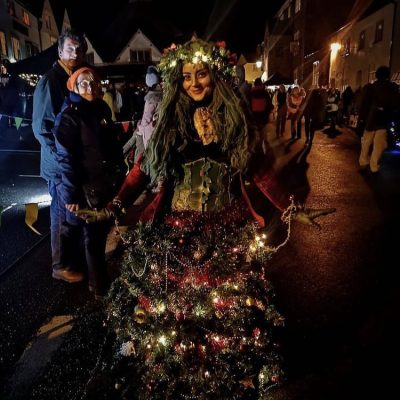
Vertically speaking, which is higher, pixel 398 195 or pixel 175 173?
pixel 175 173

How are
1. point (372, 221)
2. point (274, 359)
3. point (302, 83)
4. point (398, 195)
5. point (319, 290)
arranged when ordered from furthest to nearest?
point (302, 83) → point (398, 195) → point (372, 221) → point (319, 290) → point (274, 359)

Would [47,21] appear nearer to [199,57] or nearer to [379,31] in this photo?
[379,31]

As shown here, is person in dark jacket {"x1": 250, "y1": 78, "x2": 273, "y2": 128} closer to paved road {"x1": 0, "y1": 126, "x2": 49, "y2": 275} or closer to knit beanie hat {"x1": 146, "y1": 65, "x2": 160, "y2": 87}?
knit beanie hat {"x1": 146, "y1": 65, "x2": 160, "y2": 87}

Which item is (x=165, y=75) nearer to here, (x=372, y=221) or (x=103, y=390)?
(x=103, y=390)

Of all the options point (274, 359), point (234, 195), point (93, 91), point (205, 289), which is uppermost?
point (93, 91)

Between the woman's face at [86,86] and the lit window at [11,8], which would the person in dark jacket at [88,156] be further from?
the lit window at [11,8]

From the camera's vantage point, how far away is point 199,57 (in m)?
2.88

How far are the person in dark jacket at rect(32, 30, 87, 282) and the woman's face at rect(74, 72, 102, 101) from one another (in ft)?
1.56

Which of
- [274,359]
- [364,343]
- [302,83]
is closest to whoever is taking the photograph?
[274,359]

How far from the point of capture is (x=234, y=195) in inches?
122

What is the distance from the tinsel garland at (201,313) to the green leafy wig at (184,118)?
0.39 m

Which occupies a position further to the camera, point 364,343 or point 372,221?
point 372,221

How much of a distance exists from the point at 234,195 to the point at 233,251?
41cm

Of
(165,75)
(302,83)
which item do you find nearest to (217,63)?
(165,75)
